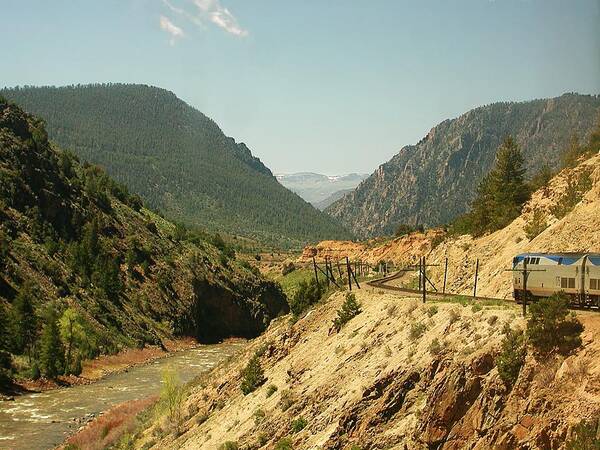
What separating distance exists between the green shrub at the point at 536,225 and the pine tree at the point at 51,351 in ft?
179

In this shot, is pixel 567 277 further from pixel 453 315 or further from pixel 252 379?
pixel 252 379

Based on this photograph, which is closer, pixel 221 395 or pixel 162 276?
pixel 221 395

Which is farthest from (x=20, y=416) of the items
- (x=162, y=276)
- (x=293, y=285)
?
(x=293, y=285)

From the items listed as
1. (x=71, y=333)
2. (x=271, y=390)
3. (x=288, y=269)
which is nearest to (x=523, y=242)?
(x=271, y=390)

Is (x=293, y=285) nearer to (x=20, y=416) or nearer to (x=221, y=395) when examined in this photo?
(x=20, y=416)

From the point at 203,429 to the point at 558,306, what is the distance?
22046 millimetres

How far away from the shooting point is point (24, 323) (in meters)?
70.4

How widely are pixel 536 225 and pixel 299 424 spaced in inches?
1042

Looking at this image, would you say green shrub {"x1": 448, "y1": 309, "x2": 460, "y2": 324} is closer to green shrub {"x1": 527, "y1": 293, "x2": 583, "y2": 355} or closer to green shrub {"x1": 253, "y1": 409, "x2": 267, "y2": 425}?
green shrub {"x1": 527, "y1": 293, "x2": 583, "y2": 355}

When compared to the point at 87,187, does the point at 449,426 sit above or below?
below


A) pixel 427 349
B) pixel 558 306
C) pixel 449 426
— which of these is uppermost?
pixel 558 306

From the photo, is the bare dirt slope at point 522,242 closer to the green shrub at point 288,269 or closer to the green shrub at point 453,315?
the green shrub at point 453,315

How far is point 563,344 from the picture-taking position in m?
16.5

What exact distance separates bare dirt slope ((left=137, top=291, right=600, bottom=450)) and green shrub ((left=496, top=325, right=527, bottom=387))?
0.73ft
